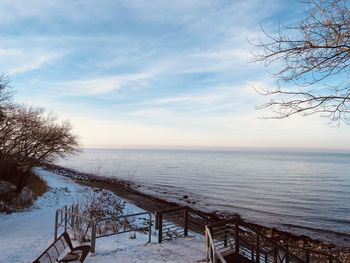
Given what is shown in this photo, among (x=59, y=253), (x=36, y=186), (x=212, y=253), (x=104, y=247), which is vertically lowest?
(x=36, y=186)

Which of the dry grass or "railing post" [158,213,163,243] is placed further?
the dry grass

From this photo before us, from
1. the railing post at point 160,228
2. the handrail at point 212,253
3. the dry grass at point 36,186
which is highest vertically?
the handrail at point 212,253

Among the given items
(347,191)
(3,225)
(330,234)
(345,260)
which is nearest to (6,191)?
(3,225)

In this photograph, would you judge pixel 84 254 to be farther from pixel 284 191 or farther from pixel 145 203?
pixel 284 191

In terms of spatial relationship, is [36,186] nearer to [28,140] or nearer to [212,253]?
[28,140]

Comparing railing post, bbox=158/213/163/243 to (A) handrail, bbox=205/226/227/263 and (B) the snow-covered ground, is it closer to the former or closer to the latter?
(B) the snow-covered ground

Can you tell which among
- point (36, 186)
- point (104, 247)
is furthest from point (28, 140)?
point (104, 247)

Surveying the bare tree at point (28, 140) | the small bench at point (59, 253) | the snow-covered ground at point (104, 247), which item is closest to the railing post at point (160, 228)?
the snow-covered ground at point (104, 247)

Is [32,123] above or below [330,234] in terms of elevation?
above

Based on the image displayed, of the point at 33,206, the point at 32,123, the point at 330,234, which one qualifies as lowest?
the point at 330,234

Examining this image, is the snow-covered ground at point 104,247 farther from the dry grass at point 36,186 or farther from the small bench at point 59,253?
the dry grass at point 36,186

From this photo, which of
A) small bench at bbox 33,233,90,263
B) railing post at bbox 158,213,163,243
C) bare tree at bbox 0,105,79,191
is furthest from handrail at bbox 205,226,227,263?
bare tree at bbox 0,105,79,191

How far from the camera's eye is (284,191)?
140 ft

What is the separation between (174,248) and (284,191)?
35924 millimetres
